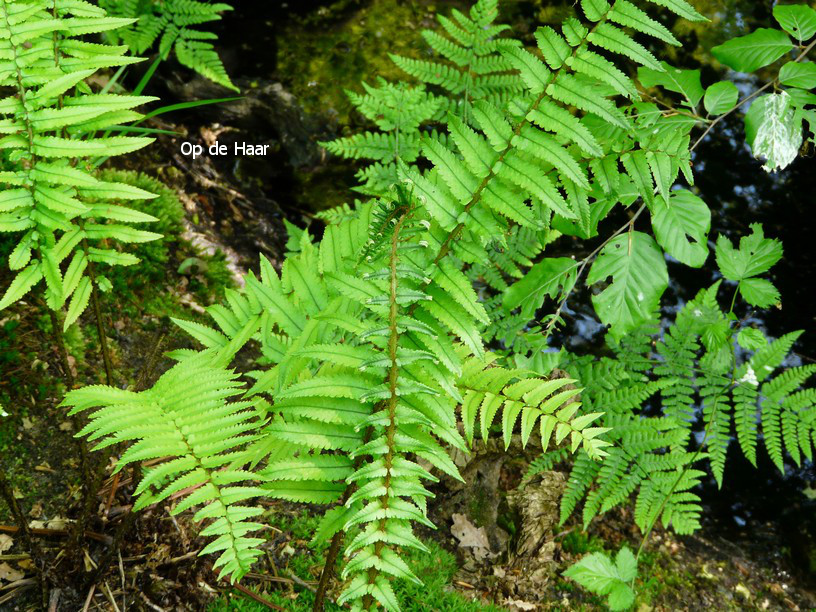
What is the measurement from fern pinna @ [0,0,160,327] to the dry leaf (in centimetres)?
107

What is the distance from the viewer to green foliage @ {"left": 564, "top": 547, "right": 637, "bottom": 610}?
3.15 metres

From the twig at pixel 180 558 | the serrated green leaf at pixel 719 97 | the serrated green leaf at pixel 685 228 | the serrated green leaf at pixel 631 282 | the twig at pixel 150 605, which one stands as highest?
the serrated green leaf at pixel 719 97

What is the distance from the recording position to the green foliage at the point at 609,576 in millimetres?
3154

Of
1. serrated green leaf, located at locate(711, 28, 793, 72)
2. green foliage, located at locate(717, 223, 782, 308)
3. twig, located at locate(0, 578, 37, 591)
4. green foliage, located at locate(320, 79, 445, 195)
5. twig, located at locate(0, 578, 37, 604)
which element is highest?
serrated green leaf, located at locate(711, 28, 793, 72)

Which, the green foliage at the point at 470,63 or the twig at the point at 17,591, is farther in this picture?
the green foliage at the point at 470,63

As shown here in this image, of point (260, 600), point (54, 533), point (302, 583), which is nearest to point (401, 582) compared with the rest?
point (302, 583)

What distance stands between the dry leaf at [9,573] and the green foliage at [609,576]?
8.51 feet

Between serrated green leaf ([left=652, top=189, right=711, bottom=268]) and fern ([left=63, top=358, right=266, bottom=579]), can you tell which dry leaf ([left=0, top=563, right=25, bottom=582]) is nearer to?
fern ([left=63, top=358, right=266, bottom=579])

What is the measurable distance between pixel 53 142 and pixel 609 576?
133 inches

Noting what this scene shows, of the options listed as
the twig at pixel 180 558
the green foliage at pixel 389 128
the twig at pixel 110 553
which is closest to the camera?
the twig at pixel 110 553

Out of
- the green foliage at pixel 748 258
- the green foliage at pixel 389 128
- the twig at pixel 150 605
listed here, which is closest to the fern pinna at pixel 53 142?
the twig at pixel 150 605

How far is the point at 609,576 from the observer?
3225 mm

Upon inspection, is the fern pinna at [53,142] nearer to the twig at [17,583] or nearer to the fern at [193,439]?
the fern at [193,439]

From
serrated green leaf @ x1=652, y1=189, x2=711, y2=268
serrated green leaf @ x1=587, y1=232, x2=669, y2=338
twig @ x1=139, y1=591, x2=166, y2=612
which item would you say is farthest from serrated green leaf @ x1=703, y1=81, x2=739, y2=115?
twig @ x1=139, y1=591, x2=166, y2=612
